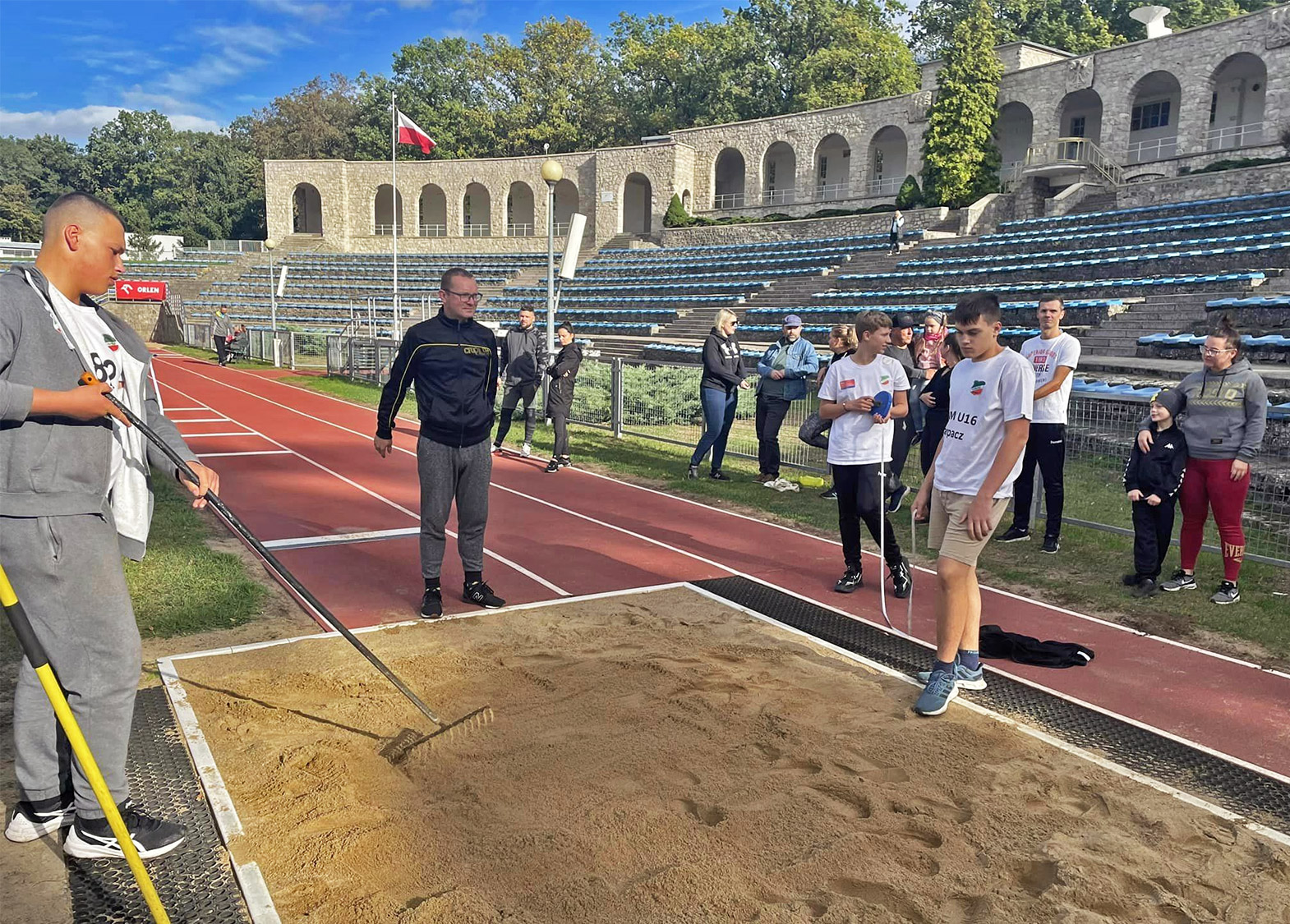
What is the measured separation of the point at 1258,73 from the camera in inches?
1316

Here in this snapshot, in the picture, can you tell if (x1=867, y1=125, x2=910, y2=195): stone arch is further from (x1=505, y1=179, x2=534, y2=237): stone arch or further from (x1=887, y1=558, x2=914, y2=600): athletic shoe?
(x1=887, y1=558, x2=914, y2=600): athletic shoe

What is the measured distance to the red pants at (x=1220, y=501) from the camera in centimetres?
655

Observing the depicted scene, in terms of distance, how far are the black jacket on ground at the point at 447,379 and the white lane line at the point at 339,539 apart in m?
1.97

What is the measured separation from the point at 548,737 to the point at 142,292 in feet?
156

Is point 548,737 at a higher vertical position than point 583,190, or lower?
lower

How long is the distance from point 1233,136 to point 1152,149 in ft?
10.8

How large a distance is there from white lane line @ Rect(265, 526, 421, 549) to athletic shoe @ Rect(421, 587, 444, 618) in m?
1.70

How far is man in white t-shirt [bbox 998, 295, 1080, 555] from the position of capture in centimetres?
793

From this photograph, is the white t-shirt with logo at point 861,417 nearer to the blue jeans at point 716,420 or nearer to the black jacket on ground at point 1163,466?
the black jacket on ground at point 1163,466

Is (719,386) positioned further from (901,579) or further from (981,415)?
(981,415)

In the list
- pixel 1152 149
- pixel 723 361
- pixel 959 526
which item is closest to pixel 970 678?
pixel 959 526

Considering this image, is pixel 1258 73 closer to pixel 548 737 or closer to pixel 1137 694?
pixel 1137 694

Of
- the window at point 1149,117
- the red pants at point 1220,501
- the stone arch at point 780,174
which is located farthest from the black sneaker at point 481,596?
the stone arch at point 780,174

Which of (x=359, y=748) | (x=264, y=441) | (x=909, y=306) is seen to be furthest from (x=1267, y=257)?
(x=359, y=748)
